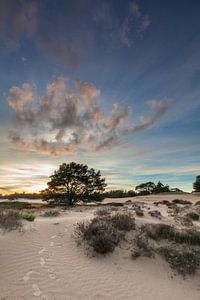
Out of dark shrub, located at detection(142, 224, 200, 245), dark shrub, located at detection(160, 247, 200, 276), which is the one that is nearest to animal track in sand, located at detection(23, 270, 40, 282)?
dark shrub, located at detection(160, 247, 200, 276)

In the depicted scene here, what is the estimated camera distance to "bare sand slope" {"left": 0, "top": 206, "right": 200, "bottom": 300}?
637 centimetres

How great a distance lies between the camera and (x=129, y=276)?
25.7 feet

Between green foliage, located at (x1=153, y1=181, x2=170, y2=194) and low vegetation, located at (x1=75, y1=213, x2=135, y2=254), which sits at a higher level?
green foliage, located at (x1=153, y1=181, x2=170, y2=194)

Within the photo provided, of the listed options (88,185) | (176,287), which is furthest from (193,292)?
(88,185)

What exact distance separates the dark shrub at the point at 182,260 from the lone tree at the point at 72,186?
27.4 meters

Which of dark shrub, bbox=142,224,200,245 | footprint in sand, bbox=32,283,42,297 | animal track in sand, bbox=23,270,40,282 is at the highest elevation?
dark shrub, bbox=142,224,200,245

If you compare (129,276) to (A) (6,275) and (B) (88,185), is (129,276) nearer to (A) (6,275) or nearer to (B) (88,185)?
(A) (6,275)

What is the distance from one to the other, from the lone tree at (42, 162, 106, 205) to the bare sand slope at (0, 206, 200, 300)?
26006 millimetres

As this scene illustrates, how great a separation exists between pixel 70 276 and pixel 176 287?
11.0ft

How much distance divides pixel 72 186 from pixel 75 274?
29.4 m

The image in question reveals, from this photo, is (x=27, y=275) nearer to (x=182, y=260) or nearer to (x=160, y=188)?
(x=182, y=260)

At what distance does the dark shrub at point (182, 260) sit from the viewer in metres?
8.49

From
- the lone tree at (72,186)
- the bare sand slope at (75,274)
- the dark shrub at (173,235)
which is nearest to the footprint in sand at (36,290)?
the bare sand slope at (75,274)

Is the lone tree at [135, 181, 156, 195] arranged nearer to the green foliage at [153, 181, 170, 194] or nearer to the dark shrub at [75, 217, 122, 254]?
the green foliage at [153, 181, 170, 194]
